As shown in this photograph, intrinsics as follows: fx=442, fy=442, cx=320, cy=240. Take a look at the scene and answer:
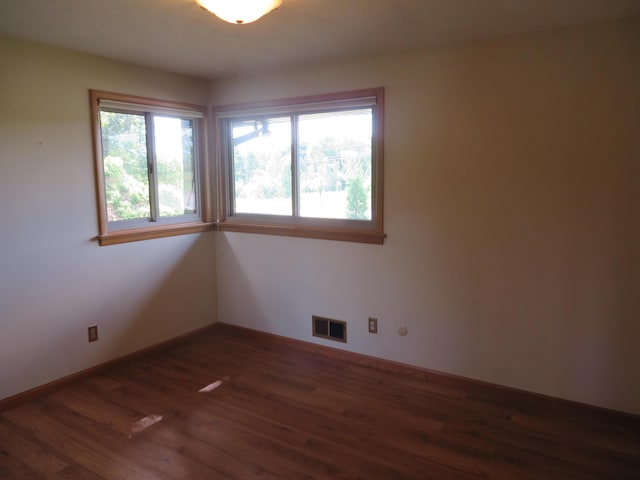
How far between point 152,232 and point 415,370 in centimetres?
236

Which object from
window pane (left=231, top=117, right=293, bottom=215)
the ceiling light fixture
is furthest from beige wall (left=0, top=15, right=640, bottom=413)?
the ceiling light fixture

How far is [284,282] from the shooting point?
152 inches

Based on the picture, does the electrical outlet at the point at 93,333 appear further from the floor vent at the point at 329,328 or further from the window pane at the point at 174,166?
the floor vent at the point at 329,328

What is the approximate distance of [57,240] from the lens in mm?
3029

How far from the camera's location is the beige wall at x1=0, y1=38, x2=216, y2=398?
2789mm

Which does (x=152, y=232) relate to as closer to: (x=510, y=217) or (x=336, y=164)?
(x=336, y=164)

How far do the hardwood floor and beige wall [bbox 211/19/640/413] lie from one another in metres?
0.27

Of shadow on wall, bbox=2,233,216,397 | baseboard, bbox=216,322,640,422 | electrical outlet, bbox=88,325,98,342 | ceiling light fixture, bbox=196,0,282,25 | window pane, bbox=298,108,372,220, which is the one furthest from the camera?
window pane, bbox=298,108,372,220

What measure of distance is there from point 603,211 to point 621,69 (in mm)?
791

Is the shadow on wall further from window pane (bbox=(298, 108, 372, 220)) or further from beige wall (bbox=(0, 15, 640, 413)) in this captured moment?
window pane (bbox=(298, 108, 372, 220))

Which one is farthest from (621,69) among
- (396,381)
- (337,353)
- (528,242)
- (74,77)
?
Result: (74,77)

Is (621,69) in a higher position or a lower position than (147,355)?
higher

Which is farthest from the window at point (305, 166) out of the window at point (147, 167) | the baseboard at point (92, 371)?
the baseboard at point (92, 371)

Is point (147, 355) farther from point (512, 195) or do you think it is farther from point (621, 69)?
point (621, 69)
